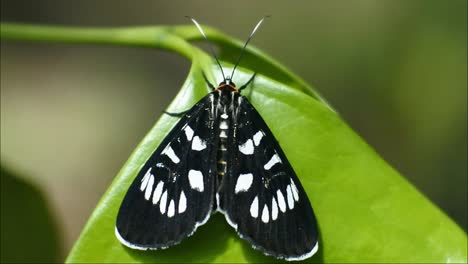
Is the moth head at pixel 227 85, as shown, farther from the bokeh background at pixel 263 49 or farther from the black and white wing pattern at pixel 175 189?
the bokeh background at pixel 263 49

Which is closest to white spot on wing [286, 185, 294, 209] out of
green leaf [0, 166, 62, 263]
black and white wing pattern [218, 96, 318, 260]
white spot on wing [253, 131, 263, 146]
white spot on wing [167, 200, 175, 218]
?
black and white wing pattern [218, 96, 318, 260]

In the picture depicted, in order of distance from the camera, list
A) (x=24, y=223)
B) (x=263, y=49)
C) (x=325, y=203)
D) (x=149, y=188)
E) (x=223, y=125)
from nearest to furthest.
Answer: (x=325, y=203) < (x=149, y=188) < (x=223, y=125) < (x=24, y=223) < (x=263, y=49)

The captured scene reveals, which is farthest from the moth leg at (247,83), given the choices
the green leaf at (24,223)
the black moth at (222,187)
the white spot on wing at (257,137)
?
the green leaf at (24,223)

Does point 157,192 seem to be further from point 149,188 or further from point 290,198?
point 290,198

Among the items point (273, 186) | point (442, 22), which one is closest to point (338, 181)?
point (273, 186)

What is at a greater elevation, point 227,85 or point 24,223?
point 227,85

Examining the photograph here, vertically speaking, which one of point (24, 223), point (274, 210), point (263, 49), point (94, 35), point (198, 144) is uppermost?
point (94, 35)

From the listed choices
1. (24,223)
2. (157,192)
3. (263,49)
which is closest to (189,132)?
(157,192)

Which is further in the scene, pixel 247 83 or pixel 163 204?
pixel 163 204

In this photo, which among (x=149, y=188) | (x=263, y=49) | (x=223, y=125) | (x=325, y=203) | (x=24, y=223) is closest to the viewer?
(x=325, y=203)
